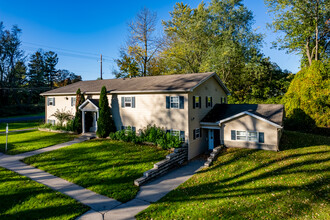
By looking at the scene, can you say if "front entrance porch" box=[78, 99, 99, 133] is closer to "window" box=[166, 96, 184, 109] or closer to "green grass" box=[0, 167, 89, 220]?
"window" box=[166, 96, 184, 109]

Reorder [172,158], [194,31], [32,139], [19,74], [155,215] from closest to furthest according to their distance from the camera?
[155,215]
[172,158]
[32,139]
[194,31]
[19,74]

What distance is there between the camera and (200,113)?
17.3m

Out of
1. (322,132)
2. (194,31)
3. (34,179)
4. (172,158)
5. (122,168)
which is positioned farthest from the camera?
(194,31)

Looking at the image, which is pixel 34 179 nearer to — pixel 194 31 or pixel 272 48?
pixel 194 31

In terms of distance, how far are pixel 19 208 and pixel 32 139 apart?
1325 centimetres

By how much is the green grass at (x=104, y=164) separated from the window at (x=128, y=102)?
365 cm

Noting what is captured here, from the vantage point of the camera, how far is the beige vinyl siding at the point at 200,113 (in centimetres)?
1588

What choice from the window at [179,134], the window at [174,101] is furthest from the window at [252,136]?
the window at [174,101]

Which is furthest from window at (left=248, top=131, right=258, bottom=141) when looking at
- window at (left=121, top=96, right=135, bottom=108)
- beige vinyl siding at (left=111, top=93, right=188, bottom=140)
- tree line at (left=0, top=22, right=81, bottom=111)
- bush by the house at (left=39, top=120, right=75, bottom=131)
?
tree line at (left=0, top=22, right=81, bottom=111)

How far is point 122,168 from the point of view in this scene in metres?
12.2

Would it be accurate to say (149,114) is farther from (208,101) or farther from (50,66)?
(50,66)

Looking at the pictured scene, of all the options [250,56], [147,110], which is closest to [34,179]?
[147,110]

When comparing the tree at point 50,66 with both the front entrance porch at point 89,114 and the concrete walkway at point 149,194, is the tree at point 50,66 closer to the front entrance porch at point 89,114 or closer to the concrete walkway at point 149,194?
the front entrance porch at point 89,114

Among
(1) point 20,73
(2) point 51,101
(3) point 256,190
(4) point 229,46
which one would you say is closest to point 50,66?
(1) point 20,73
